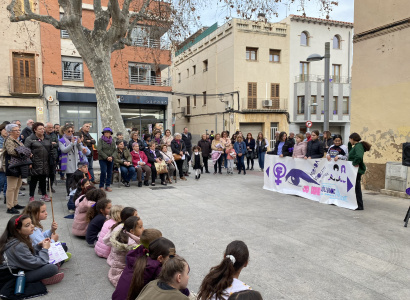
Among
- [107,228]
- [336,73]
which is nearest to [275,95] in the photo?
[336,73]

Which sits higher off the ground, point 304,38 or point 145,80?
point 304,38

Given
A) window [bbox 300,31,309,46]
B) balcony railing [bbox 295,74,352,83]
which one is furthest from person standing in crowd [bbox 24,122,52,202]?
window [bbox 300,31,309,46]

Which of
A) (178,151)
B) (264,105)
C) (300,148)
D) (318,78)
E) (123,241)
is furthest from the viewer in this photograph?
(318,78)

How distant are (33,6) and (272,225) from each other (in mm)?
24479

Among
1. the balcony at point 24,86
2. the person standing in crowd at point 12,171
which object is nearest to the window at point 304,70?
the balcony at point 24,86

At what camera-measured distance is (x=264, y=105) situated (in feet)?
93.5

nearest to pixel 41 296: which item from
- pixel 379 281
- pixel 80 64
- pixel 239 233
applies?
pixel 239 233

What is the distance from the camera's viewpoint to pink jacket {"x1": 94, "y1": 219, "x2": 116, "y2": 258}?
4437 millimetres

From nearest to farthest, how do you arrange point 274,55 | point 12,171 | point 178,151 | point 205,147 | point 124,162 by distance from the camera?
point 12,171, point 124,162, point 178,151, point 205,147, point 274,55

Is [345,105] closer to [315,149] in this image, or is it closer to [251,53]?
[251,53]

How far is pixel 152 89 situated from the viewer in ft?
87.0

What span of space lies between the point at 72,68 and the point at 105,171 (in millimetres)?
17344

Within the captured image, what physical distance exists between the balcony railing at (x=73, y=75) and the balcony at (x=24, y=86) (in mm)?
1968

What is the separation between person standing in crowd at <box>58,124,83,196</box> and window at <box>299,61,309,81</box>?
25.8 m
